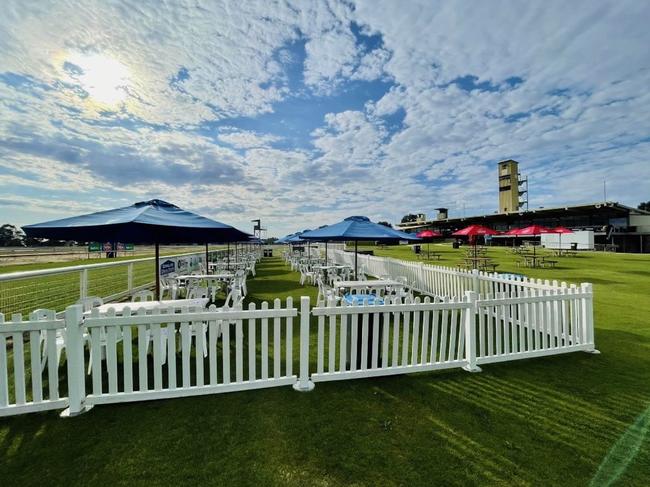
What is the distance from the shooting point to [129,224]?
412 centimetres

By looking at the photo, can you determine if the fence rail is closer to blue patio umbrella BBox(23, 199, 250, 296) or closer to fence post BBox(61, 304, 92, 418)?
fence post BBox(61, 304, 92, 418)

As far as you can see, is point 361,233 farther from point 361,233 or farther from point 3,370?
point 3,370

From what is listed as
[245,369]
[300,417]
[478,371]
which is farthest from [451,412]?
[245,369]

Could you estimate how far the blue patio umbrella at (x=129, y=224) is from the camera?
4.05m

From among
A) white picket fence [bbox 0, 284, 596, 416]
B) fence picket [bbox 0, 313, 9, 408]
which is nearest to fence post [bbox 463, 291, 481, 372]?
white picket fence [bbox 0, 284, 596, 416]

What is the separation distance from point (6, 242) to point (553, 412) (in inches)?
4948

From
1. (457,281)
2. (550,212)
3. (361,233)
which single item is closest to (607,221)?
(550,212)

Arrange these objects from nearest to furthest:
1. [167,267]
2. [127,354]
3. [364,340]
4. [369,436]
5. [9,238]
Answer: [369,436] < [127,354] < [364,340] < [167,267] < [9,238]

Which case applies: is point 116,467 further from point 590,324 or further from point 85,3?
point 85,3

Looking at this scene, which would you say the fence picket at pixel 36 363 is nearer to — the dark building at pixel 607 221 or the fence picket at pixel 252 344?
the fence picket at pixel 252 344

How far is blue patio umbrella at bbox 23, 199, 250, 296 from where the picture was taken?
13.3 feet

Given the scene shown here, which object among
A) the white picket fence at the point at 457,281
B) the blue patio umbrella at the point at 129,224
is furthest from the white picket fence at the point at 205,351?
the blue patio umbrella at the point at 129,224

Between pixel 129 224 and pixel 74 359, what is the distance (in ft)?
5.84

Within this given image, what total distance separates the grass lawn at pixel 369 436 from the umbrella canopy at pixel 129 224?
7.14 ft
